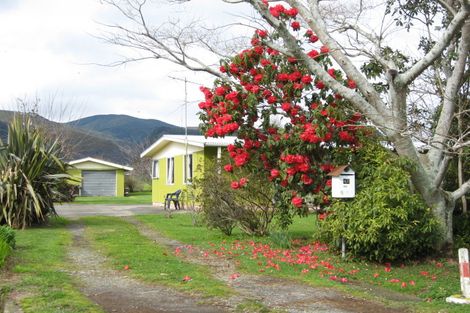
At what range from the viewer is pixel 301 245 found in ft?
40.2

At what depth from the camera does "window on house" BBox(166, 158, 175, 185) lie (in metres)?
27.0

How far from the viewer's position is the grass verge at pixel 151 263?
26.5 ft

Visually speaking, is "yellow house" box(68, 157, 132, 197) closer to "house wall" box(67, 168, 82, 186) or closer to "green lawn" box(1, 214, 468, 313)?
"house wall" box(67, 168, 82, 186)

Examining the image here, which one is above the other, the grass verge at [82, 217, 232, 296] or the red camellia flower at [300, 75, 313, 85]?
the red camellia flower at [300, 75, 313, 85]

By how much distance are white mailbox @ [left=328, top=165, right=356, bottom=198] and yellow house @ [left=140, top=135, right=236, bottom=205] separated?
10401 mm

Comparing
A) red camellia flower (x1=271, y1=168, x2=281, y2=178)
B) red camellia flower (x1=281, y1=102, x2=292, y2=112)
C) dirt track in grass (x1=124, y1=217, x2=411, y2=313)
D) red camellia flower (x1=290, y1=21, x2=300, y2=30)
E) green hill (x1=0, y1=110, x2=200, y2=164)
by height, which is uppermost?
green hill (x1=0, y1=110, x2=200, y2=164)

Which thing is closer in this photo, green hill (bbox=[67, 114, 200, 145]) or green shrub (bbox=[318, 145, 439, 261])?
green shrub (bbox=[318, 145, 439, 261])

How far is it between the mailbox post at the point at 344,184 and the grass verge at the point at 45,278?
4633 millimetres

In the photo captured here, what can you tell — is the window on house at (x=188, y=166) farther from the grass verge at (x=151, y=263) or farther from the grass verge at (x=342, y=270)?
the grass verge at (x=342, y=270)

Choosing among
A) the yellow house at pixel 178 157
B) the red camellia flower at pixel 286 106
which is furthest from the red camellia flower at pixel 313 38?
the yellow house at pixel 178 157

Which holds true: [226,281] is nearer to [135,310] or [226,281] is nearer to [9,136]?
[135,310]

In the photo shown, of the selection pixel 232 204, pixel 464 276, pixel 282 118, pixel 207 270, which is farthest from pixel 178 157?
pixel 464 276

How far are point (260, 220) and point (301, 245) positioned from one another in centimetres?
164

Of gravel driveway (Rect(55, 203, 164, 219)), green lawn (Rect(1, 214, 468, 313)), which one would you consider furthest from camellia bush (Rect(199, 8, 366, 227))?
gravel driveway (Rect(55, 203, 164, 219))
